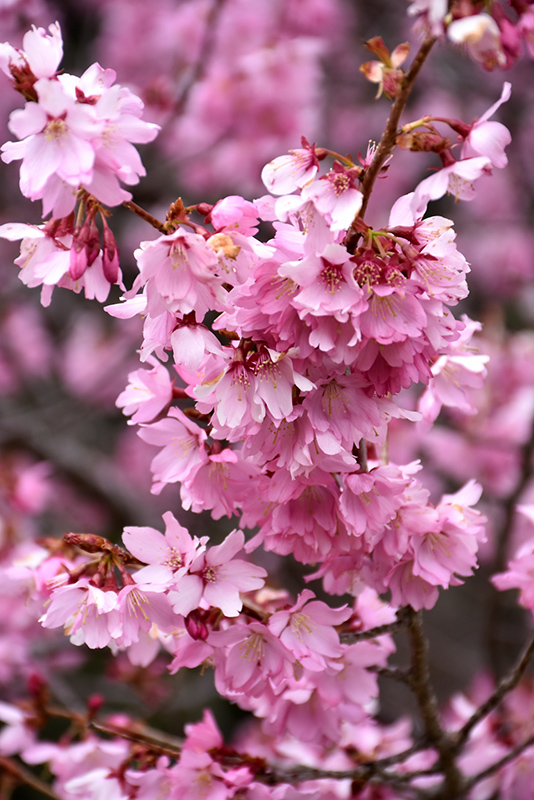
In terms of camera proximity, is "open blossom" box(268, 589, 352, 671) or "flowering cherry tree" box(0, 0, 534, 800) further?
"open blossom" box(268, 589, 352, 671)

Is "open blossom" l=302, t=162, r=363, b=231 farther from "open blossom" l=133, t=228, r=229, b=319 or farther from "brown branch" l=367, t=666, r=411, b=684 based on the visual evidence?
"brown branch" l=367, t=666, r=411, b=684

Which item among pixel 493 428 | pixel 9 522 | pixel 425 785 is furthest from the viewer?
pixel 493 428

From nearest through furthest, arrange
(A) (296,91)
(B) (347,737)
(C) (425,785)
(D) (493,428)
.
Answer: (C) (425,785), (B) (347,737), (D) (493,428), (A) (296,91)

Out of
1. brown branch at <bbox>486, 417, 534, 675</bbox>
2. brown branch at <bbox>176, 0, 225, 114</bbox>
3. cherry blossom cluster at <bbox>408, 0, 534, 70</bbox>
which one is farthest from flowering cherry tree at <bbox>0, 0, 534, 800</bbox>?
brown branch at <bbox>176, 0, 225, 114</bbox>

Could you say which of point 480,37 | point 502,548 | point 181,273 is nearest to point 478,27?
point 480,37

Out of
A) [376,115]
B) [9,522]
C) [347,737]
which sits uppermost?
[376,115]

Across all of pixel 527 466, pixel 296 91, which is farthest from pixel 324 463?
pixel 296 91

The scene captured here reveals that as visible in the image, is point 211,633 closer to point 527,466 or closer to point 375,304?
point 375,304

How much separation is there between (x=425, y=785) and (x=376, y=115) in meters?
3.46

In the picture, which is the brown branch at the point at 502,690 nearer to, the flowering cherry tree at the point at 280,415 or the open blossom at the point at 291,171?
the flowering cherry tree at the point at 280,415

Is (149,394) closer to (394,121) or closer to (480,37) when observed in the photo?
(394,121)

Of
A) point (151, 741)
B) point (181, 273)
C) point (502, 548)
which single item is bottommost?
point (502, 548)

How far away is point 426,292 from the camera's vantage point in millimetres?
761

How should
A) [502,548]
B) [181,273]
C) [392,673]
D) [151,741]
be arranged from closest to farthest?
1. [181,273]
2. [392,673]
3. [151,741]
4. [502,548]
